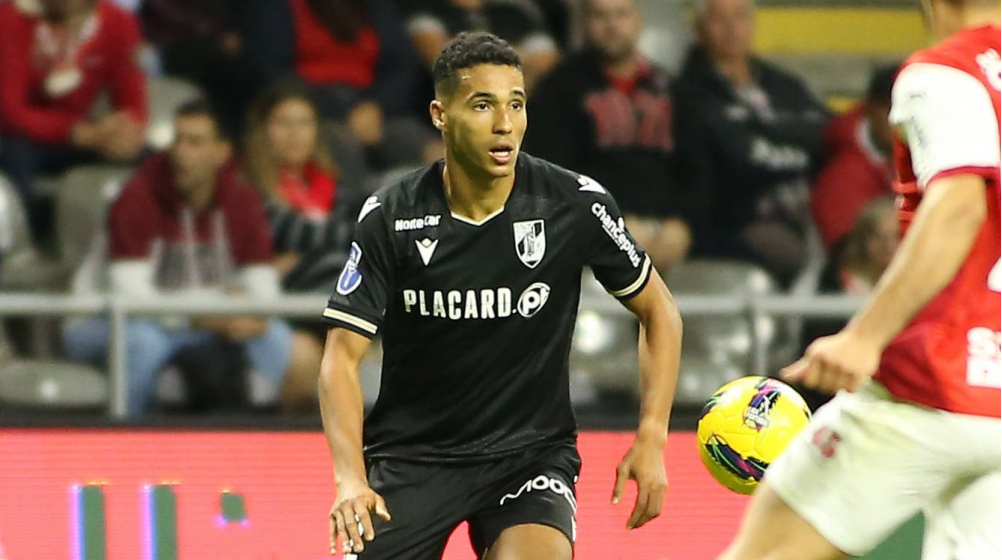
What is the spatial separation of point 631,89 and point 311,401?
85.2 inches

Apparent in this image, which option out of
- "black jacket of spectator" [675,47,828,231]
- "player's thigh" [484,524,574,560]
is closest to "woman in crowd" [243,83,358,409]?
"black jacket of spectator" [675,47,828,231]

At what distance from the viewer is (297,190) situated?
25.4ft

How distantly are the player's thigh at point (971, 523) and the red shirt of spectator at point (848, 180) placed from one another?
503cm

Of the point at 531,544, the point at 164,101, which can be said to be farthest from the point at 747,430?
the point at 164,101

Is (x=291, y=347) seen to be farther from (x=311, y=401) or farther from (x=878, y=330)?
(x=878, y=330)

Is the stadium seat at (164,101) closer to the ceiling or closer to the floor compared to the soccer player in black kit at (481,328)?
closer to the ceiling

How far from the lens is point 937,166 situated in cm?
313

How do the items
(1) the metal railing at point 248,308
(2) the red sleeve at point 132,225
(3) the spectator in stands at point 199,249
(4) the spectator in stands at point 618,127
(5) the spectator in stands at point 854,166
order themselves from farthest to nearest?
1. (5) the spectator in stands at point 854,166
2. (4) the spectator in stands at point 618,127
3. (2) the red sleeve at point 132,225
4. (3) the spectator in stands at point 199,249
5. (1) the metal railing at point 248,308

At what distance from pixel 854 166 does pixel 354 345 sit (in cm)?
479

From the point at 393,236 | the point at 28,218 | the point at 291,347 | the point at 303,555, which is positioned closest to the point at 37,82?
the point at 28,218

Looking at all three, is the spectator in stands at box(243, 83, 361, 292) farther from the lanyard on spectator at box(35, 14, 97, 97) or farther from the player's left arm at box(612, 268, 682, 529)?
the player's left arm at box(612, 268, 682, 529)

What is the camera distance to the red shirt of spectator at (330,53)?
8.39 metres

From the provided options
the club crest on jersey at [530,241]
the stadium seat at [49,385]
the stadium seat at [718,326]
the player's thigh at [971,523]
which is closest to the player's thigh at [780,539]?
the player's thigh at [971,523]

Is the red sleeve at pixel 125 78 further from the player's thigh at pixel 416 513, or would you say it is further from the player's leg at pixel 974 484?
the player's leg at pixel 974 484
